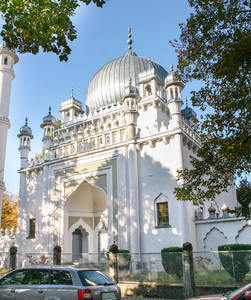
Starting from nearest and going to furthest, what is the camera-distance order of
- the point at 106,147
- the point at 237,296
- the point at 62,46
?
the point at 237,296
the point at 62,46
the point at 106,147

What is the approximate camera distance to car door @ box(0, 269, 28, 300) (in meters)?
7.16

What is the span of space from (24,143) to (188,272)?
1650 cm

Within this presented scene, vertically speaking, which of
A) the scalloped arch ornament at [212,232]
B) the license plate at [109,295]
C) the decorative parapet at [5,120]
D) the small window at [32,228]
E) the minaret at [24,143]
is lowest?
the license plate at [109,295]

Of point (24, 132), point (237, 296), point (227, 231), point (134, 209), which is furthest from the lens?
point (24, 132)

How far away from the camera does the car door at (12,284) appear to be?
23.5 feet

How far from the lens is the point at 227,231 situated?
1505 cm

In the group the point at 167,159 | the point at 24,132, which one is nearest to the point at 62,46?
the point at 167,159

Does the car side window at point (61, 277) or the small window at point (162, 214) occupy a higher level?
the small window at point (162, 214)

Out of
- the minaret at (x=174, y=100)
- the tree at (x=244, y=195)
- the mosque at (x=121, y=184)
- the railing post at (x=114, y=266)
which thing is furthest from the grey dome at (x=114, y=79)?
the railing post at (x=114, y=266)

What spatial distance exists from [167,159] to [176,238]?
158 inches

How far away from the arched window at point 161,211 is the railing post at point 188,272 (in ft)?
16.5

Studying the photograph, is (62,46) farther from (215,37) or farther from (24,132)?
(24,132)

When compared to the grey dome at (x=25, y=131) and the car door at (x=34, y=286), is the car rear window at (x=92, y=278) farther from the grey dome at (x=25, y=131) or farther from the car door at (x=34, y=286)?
the grey dome at (x=25, y=131)

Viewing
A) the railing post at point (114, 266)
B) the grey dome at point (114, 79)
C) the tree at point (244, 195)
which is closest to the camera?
the tree at point (244, 195)
